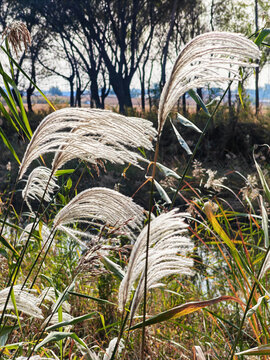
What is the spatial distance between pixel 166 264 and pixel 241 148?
8.53 m

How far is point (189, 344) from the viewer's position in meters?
1.99

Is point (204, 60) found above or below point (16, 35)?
below

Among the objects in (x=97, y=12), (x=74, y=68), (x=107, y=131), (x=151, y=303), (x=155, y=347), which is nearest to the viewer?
(x=107, y=131)

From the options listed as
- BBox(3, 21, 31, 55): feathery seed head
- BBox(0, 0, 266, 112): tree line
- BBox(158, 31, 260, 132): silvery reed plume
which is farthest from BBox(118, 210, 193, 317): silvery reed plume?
BBox(0, 0, 266, 112): tree line

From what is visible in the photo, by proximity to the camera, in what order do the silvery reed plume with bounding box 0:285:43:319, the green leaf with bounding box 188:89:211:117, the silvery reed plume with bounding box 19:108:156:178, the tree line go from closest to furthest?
the silvery reed plume with bounding box 19:108:156:178 < the silvery reed plume with bounding box 0:285:43:319 < the green leaf with bounding box 188:89:211:117 < the tree line

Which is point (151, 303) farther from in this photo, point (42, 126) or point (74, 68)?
point (74, 68)

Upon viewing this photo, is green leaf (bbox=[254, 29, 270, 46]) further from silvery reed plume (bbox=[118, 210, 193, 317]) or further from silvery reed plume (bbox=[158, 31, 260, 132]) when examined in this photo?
silvery reed plume (bbox=[118, 210, 193, 317])

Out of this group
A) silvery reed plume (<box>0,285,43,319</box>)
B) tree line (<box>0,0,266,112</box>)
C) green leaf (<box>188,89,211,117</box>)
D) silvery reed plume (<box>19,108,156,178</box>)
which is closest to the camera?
silvery reed plume (<box>19,108,156,178</box>)

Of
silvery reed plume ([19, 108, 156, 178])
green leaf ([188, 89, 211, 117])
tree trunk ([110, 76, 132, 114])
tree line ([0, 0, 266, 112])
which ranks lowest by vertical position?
silvery reed plume ([19, 108, 156, 178])

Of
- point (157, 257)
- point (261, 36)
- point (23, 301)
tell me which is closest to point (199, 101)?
point (261, 36)

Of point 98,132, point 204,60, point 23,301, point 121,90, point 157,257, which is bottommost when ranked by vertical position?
point 23,301

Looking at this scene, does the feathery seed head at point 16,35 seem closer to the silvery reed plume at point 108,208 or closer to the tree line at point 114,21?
the silvery reed plume at point 108,208

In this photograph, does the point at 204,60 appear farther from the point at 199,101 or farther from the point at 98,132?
the point at 199,101

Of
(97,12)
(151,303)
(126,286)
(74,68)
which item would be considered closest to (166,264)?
(126,286)
